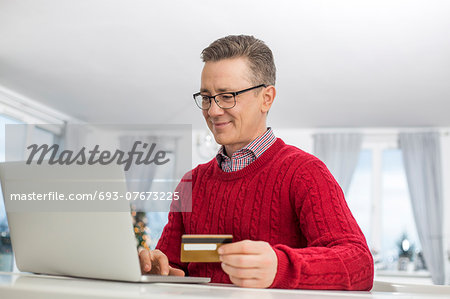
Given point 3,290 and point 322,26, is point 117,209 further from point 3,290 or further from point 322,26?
point 322,26

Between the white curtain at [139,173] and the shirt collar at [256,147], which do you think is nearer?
the shirt collar at [256,147]

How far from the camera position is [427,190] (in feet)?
22.3

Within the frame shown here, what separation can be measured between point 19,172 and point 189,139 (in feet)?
22.8

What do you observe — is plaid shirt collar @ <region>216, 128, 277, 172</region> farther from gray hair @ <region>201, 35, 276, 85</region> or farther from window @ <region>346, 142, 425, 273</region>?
window @ <region>346, 142, 425, 273</region>

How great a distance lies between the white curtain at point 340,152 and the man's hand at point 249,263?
20.7ft

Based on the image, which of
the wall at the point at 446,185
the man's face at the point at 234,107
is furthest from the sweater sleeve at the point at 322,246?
the wall at the point at 446,185

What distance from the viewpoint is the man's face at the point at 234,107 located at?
4.13 feet

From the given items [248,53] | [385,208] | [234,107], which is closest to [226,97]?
[234,107]

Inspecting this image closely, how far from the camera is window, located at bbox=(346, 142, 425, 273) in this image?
670 cm

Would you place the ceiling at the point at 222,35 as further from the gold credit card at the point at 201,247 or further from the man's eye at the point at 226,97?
the gold credit card at the point at 201,247

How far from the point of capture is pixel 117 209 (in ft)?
2.60

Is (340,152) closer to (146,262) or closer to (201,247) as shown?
(146,262)

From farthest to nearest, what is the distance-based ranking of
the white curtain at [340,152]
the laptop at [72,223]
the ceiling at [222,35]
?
the white curtain at [340,152]
the ceiling at [222,35]
the laptop at [72,223]

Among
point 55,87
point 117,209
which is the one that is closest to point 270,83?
point 117,209
